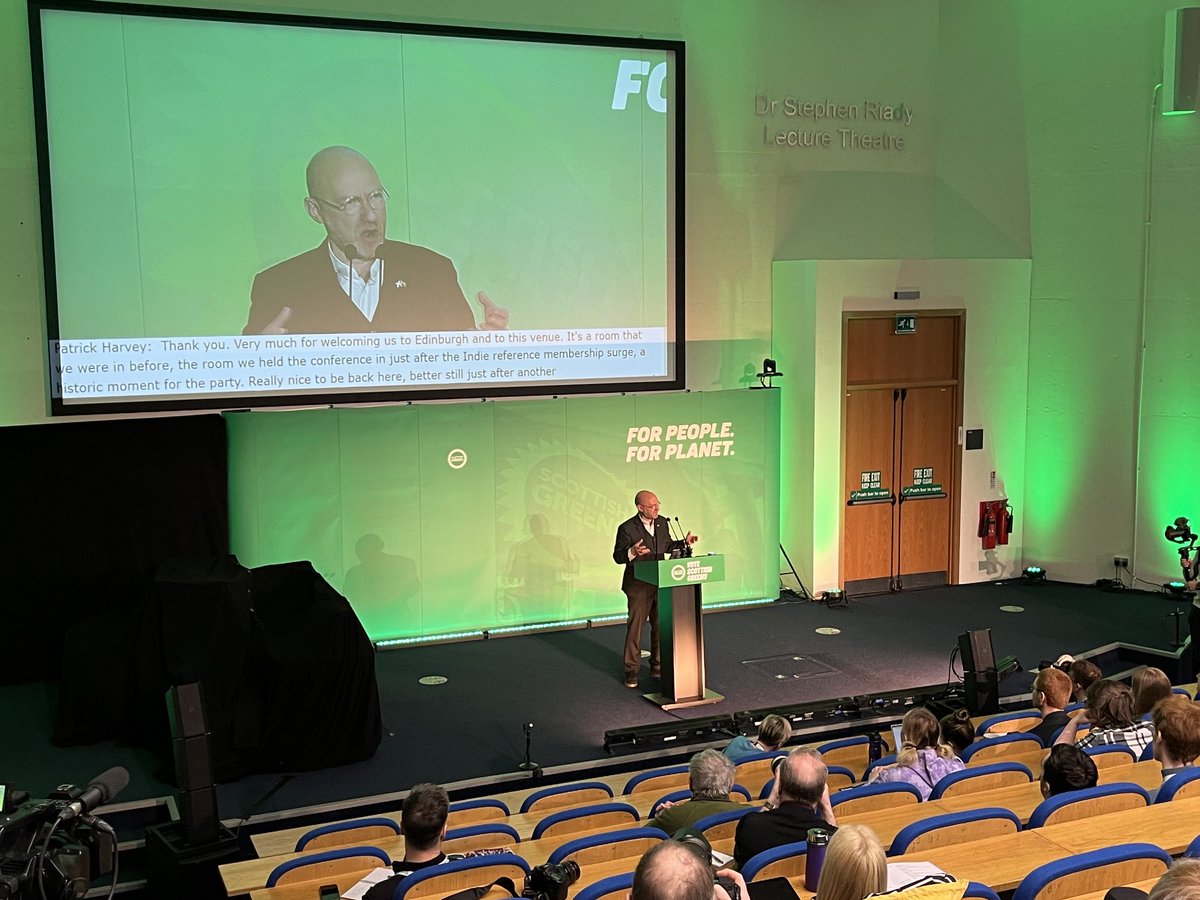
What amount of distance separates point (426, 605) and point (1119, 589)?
22.1ft

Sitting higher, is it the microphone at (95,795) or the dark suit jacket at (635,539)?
the microphone at (95,795)

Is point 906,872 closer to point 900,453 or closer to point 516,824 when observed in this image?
point 516,824

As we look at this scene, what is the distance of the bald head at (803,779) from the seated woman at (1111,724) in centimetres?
191

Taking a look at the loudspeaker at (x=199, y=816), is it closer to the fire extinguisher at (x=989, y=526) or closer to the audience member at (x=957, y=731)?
the audience member at (x=957, y=731)

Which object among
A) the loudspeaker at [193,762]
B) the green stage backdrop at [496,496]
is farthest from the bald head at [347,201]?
the loudspeaker at [193,762]

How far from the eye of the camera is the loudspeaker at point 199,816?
21.4 ft

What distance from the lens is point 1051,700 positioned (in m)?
7.00

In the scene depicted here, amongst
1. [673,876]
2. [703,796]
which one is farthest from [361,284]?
[673,876]

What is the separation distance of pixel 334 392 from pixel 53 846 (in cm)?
730

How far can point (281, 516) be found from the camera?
406 inches

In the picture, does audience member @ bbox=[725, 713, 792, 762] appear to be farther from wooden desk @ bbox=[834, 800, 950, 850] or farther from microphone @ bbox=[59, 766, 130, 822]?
microphone @ bbox=[59, 766, 130, 822]

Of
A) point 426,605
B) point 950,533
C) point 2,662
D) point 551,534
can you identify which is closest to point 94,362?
point 2,662

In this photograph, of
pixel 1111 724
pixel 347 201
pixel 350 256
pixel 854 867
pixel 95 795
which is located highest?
pixel 347 201

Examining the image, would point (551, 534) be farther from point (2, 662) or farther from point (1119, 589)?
point (1119, 589)
